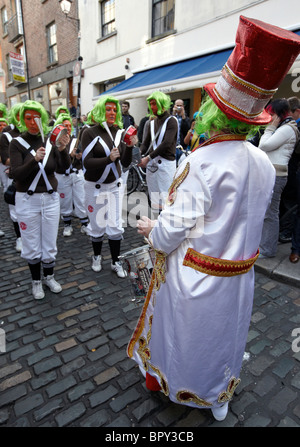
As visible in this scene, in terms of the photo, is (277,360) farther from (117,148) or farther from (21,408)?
(117,148)

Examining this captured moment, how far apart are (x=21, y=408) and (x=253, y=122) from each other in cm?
220

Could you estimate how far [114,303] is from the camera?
9.91ft

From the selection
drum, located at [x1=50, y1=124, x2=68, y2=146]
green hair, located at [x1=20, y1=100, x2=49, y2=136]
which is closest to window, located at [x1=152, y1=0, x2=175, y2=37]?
green hair, located at [x1=20, y1=100, x2=49, y2=136]

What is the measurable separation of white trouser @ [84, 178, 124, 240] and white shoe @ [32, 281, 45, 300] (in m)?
0.89

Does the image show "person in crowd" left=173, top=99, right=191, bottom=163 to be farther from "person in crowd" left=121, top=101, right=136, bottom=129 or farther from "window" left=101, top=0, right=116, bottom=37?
"window" left=101, top=0, right=116, bottom=37

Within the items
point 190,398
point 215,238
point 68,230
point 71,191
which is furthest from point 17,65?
point 190,398

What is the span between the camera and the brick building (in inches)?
522

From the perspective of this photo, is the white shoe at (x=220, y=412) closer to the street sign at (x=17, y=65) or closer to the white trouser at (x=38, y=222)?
the white trouser at (x=38, y=222)

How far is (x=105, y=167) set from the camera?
3238mm

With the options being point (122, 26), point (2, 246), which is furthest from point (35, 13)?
point (2, 246)

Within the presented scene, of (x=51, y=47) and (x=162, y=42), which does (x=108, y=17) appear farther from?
(x=51, y=47)

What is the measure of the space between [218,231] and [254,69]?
692 mm

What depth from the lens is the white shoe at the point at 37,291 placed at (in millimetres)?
3084

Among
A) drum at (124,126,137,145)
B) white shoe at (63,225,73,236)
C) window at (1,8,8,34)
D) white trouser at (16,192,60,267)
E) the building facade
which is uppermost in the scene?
window at (1,8,8,34)
